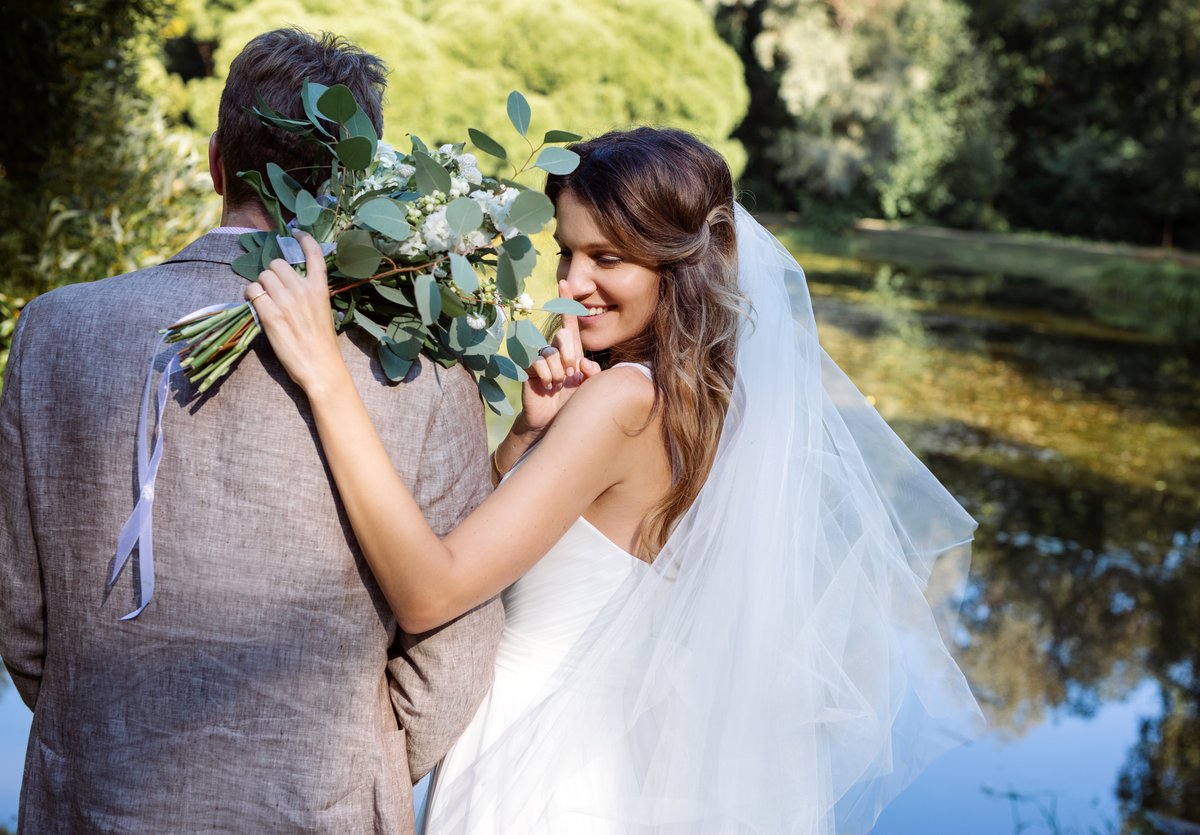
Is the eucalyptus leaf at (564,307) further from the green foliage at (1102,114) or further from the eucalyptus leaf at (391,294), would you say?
the green foliage at (1102,114)

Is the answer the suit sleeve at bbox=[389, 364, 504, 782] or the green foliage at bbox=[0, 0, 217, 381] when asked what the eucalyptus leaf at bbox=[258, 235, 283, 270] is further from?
the green foliage at bbox=[0, 0, 217, 381]

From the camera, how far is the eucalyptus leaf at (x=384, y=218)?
1600mm

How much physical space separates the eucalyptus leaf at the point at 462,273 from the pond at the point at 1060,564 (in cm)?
350

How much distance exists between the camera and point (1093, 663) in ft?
21.5

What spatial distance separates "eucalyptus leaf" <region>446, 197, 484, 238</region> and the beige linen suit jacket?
0.72ft

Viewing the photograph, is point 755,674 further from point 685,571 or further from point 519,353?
point 519,353

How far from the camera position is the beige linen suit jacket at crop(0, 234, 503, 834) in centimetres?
161

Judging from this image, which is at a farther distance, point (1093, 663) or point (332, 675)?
point (1093, 663)

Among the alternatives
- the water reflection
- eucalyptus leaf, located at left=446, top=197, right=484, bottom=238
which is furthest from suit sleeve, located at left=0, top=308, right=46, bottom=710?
the water reflection

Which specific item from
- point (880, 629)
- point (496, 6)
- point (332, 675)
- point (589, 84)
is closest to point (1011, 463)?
point (589, 84)

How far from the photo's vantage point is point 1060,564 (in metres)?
8.10

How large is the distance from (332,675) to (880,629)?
106cm

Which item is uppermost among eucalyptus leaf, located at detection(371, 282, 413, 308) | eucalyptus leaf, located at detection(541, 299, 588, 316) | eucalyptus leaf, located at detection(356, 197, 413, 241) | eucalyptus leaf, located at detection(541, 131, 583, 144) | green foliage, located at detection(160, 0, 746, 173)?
eucalyptus leaf, located at detection(541, 131, 583, 144)

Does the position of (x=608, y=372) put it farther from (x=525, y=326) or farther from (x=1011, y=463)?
(x=1011, y=463)
